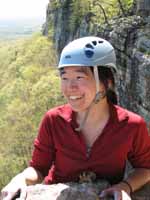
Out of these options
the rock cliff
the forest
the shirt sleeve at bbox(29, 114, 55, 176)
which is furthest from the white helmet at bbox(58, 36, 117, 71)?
the forest

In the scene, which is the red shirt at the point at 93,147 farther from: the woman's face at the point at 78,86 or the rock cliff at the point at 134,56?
the rock cliff at the point at 134,56

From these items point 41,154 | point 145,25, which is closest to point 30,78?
point 145,25

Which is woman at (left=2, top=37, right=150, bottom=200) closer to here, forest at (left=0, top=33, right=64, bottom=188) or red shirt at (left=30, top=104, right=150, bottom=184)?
red shirt at (left=30, top=104, right=150, bottom=184)

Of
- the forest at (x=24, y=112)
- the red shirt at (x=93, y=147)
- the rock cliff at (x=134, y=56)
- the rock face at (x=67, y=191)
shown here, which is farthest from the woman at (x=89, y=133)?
the forest at (x=24, y=112)

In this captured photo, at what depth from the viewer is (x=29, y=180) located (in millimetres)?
3377

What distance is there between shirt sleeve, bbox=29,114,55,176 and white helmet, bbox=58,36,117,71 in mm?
449

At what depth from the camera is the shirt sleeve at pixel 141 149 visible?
130 inches

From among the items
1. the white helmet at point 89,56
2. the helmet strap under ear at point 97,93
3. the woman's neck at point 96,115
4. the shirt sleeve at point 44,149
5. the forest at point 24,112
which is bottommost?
the forest at point 24,112

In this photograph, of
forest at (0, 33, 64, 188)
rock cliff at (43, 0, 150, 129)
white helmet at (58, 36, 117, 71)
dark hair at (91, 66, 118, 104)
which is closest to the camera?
white helmet at (58, 36, 117, 71)

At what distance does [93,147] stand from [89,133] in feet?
0.45

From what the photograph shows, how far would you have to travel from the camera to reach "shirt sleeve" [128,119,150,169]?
10.8ft

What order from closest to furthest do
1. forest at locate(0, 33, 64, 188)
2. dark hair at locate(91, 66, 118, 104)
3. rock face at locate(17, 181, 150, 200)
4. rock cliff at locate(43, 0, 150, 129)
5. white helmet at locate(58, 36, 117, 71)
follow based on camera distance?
rock face at locate(17, 181, 150, 200) < white helmet at locate(58, 36, 117, 71) < dark hair at locate(91, 66, 118, 104) < rock cliff at locate(43, 0, 150, 129) < forest at locate(0, 33, 64, 188)

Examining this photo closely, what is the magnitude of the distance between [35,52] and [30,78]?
854 cm

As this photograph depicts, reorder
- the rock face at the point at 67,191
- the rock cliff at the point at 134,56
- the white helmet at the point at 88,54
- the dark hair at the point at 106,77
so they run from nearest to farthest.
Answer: the rock face at the point at 67,191
the white helmet at the point at 88,54
the dark hair at the point at 106,77
the rock cliff at the point at 134,56
